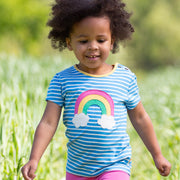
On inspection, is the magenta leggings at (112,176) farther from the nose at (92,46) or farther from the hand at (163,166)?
the nose at (92,46)

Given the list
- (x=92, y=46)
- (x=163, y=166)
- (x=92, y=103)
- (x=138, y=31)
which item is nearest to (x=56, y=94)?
(x=92, y=103)

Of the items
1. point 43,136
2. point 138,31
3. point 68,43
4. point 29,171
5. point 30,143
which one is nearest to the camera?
point 29,171

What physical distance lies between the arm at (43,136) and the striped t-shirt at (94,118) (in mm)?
53

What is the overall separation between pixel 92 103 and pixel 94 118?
0.28ft

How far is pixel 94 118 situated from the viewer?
7.98 ft

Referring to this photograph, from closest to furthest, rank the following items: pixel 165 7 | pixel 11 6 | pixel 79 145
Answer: pixel 79 145
pixel 11 6
pixel 165 7

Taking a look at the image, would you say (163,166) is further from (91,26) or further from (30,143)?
(30,143)

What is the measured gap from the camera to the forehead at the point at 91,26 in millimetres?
2445

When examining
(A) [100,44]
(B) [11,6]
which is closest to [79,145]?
(A) [100,44]

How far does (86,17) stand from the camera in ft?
8.11

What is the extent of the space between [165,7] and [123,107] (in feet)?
143

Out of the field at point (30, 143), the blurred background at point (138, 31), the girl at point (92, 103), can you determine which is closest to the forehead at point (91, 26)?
the girl at point (92, 103)

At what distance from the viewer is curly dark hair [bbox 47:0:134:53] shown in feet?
8.16

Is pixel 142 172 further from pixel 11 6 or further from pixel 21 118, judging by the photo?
pixel 11 6
